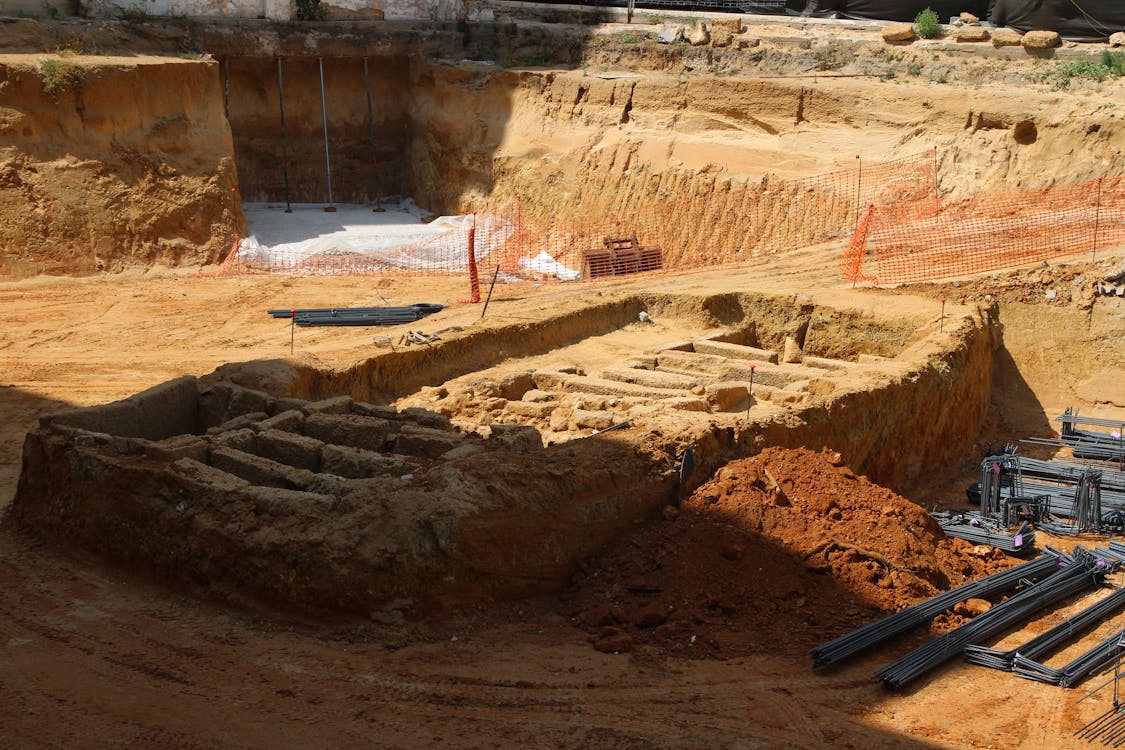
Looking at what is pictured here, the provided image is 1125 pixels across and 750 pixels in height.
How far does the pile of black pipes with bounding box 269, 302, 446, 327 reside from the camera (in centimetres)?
1510

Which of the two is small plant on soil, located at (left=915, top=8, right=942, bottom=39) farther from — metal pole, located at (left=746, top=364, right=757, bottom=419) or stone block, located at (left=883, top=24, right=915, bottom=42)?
metal pole, located at (left=746, top=364, right=757, bottom=419)

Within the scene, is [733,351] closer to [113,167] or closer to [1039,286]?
[1039,286]

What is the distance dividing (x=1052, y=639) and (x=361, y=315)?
9.68m

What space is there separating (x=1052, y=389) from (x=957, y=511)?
4.36 meters

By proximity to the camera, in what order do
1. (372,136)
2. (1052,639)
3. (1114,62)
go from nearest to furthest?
(1052,639) < (1114,62) < (372,136)

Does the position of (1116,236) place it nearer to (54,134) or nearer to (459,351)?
(459,351)

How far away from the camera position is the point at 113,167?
19.0 metres

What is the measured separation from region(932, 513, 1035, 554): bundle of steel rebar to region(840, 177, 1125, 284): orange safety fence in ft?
17.8

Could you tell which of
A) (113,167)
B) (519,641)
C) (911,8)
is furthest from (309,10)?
(519,641)

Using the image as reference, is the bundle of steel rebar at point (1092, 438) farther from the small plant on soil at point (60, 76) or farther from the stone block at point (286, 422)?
the small plant on soil at point (60, 76)

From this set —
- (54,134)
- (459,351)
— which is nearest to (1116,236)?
(459,351)

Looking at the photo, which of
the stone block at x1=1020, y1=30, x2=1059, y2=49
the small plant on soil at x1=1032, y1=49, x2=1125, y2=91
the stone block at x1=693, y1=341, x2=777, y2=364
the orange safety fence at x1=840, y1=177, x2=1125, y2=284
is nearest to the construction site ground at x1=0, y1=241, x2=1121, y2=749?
the stone block at x1=693, y1=341, x2=777, y2=364

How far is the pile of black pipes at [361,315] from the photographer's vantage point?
1510 centimetres

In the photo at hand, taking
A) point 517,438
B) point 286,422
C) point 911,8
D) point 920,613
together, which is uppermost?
point 911,8
